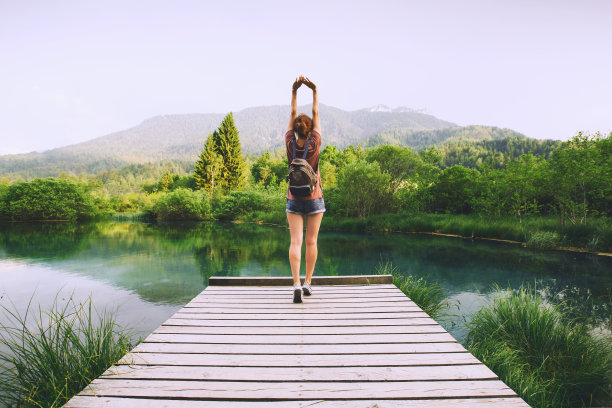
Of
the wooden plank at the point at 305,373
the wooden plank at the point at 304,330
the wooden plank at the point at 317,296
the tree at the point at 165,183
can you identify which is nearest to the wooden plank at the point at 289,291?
the wooden plank at the point at 317,296

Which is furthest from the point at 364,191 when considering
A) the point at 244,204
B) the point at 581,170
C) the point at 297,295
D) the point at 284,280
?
the point at 297,295

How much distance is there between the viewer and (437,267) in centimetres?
874

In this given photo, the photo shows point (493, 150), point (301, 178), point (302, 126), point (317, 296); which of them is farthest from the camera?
point (493, 150)

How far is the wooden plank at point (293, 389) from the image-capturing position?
1.47 m

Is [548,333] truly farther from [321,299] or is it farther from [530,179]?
[530,179]

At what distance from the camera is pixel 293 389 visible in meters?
1.52

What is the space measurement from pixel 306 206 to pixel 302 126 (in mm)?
692

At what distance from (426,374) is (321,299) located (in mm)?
1494

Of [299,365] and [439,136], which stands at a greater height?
[439,136]

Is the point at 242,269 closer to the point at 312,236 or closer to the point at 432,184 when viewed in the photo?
the point at 312,236

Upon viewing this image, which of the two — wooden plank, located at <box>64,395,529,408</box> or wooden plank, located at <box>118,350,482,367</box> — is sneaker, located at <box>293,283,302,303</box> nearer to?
wooden plank, located at <box>118,350,482,367</box>

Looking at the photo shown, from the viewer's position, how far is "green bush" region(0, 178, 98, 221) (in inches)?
997

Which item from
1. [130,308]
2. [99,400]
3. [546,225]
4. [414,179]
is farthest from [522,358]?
[414,179]

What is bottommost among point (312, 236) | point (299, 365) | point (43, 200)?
point (43, 200)
